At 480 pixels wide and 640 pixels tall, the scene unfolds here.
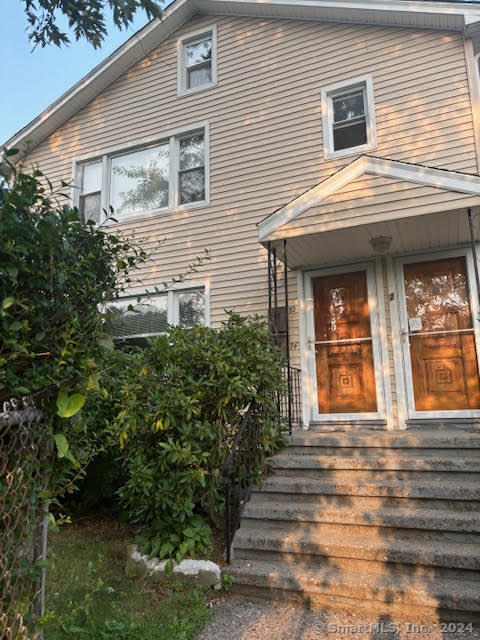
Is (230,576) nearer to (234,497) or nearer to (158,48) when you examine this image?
(234,497)

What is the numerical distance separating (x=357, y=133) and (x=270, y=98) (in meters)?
1.68

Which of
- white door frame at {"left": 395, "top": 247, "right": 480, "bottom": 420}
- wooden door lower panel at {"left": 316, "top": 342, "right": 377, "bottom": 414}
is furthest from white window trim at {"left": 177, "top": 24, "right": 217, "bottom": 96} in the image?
wooden door lower panel at {"left": 316, "top": 342, "right": 377, "bottom": 414}

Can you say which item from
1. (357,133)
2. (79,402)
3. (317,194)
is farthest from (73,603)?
(357,133)

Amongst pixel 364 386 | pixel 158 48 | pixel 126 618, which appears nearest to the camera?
pixel 126 618

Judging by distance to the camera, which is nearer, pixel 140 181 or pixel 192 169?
pixel 192 169

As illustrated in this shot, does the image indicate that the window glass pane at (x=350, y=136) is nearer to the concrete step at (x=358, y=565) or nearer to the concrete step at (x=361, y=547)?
the concrete step at (x=361, y=547)

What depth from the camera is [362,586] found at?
2992 mm

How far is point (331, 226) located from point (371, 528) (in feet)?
10.4

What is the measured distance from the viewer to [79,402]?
1.55 m

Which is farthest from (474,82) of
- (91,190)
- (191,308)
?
(91,190)

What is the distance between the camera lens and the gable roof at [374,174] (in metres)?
4.62

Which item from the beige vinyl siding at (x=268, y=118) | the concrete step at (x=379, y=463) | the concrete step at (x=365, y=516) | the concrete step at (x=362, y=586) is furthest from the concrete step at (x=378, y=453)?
the beige vinyl siding at (x=268, y=118)

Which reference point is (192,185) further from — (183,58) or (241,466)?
(241,466)

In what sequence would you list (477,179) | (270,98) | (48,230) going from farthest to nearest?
(270,98) → (477,179) → (48,230)
